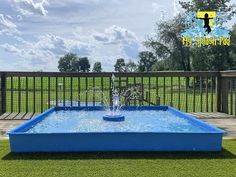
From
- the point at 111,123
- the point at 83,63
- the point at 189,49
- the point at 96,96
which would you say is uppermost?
the point at 83,63

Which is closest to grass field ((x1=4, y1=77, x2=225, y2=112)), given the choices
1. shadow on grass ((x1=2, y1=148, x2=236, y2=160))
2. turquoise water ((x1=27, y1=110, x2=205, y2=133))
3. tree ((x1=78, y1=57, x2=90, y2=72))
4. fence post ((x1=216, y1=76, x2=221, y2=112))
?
fence post ((x1=216, y1=76, x2=221, y2=112))

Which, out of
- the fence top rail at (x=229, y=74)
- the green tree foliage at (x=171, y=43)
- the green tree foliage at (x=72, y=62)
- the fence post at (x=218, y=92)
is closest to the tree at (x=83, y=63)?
the green tree foliage at (x=72, y=62)

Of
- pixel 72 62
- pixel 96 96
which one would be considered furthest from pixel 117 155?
pixel 72 62

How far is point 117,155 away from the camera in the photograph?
408 centimetres

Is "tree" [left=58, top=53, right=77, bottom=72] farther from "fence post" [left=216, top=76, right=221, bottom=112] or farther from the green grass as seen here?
the green grass

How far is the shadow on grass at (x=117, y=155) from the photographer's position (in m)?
3.98


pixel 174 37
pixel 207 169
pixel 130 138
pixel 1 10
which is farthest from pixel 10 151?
pixel 174 37

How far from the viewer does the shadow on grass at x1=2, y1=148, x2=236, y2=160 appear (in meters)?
3.98

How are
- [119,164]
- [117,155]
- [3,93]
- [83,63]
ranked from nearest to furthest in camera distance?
[119,164] < [117,155] < [3,93] < [83,63]

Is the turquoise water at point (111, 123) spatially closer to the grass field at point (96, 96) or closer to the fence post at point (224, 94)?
the grass field at point (96, 96)

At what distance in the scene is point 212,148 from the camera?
14.2 feet

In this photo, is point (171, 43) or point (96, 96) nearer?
point (96, 96)

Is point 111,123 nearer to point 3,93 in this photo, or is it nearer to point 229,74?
point 3,93

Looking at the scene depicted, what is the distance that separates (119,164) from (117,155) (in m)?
0.41
